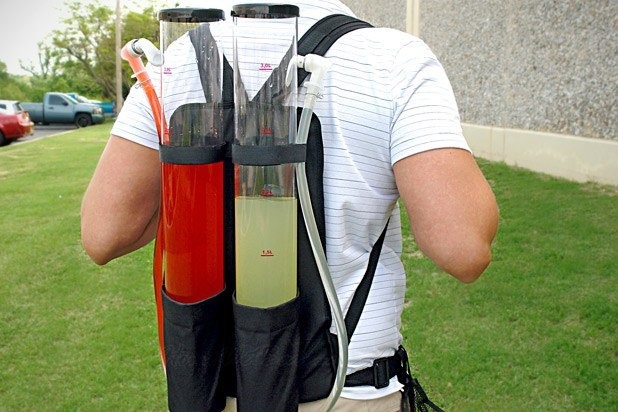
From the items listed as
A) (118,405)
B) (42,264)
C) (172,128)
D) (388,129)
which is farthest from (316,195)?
(42,264)

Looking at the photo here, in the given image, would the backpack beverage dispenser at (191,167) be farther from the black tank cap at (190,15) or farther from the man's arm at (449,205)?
the man's arm at (449,205)

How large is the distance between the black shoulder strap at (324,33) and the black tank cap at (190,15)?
0.16 meters

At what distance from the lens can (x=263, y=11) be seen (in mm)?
1294

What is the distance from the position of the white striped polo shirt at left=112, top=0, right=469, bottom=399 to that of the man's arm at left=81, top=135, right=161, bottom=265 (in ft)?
0.12

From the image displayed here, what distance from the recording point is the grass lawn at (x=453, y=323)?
4.59m

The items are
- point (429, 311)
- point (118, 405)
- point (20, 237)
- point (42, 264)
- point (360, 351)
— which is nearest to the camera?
point (360, 351)

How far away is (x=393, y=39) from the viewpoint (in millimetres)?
1438

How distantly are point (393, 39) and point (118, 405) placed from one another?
3690 mm

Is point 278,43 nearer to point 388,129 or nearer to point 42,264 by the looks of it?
point 388,129

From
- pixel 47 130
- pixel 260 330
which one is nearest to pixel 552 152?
pixel 260 330

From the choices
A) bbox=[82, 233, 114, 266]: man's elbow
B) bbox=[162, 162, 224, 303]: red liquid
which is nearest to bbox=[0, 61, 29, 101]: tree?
bbox=[82, 233, 114, 266]: man's elbow

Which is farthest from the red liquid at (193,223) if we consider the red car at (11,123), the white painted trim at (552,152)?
the red car at (11,123)

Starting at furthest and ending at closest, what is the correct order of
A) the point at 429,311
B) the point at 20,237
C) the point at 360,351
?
→ 1. the point at 20,237
2. the point at 429,311
3. the point at 360,351

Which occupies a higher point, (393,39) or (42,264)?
(393,39)
